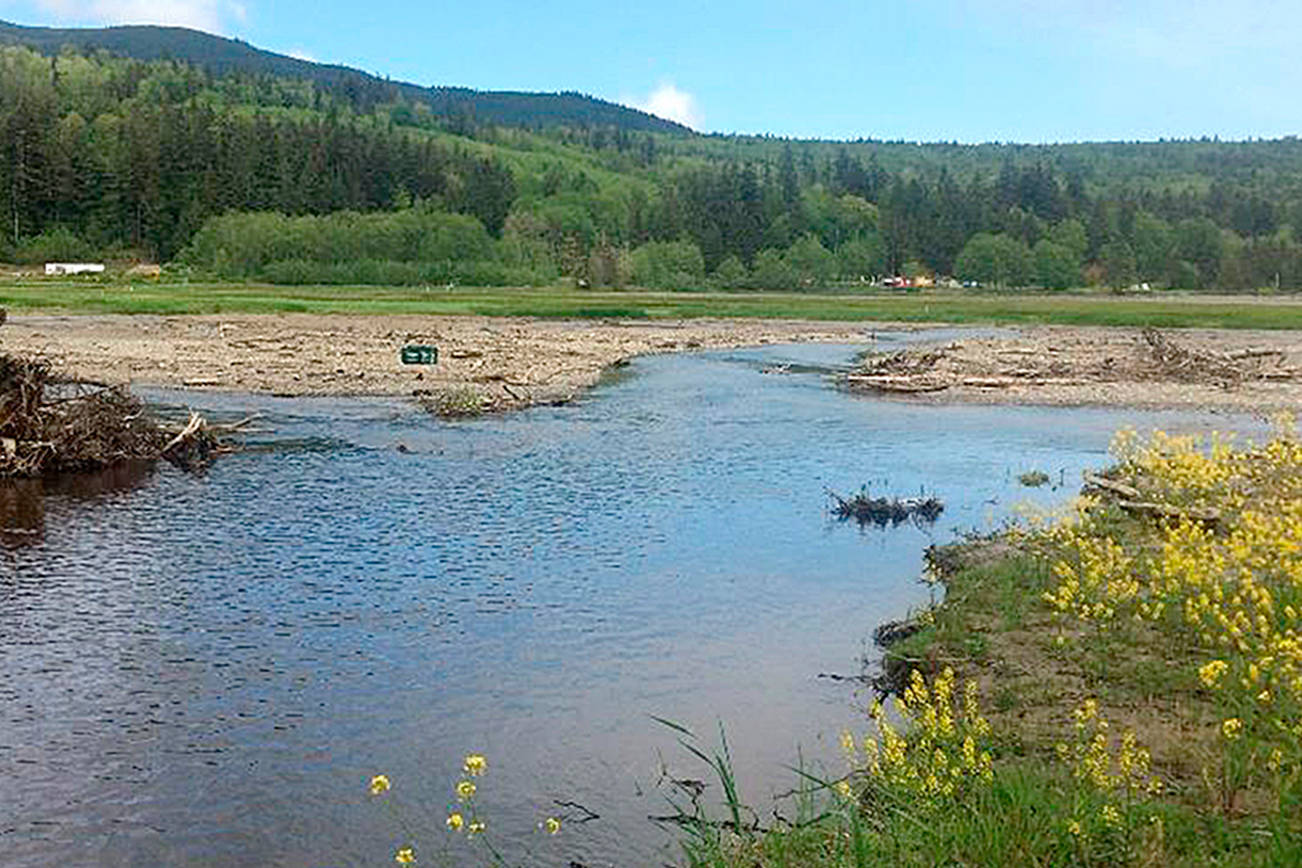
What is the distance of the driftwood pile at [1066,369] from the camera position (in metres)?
54.2

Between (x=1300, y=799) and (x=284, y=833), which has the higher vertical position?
(x=1300, y=799)

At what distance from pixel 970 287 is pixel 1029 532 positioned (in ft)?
596

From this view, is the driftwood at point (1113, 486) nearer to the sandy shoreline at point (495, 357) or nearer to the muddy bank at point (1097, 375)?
the sandy shoreline at point (495, 357)

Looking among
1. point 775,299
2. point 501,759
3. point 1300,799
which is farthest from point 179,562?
point 775,299

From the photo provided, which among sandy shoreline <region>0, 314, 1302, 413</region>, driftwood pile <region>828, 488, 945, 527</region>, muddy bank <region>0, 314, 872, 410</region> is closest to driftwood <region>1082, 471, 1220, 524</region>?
driftwood pile <region>828, 488, 945, 527</region>

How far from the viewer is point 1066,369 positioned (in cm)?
5966

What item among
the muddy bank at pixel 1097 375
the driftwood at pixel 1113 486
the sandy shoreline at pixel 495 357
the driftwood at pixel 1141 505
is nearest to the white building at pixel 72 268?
the sandy shoreline at pixel 495 357

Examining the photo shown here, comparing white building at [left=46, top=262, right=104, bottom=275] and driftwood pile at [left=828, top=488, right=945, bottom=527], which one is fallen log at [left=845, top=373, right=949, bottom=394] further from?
white building at [left=46, top=262, right=104, bottom=275]

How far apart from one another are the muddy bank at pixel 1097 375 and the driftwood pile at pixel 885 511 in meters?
24.7

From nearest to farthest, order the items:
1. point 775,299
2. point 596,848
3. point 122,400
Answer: point 596,848 → point 122,400 → point 775,299

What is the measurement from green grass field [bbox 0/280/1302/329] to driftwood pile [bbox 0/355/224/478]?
55441mm

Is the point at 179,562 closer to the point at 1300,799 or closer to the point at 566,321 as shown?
the point at 1300,799

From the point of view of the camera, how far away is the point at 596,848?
34.8 ft

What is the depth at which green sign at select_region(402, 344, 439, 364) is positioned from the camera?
55.9 m
